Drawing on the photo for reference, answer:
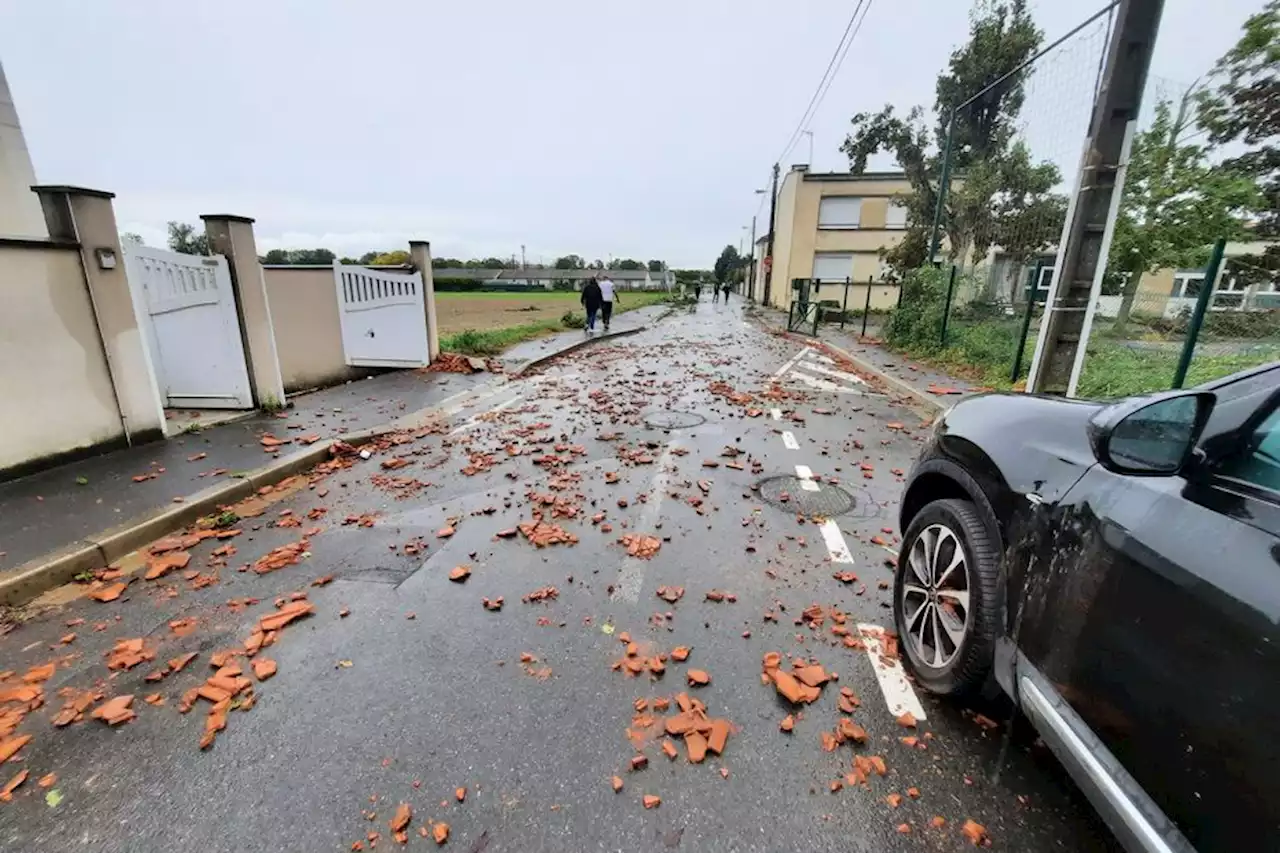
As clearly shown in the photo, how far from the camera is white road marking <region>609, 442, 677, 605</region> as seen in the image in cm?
346

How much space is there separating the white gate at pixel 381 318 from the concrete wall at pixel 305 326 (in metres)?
0.19

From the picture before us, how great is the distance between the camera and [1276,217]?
391 inches

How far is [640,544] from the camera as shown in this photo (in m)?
4.06

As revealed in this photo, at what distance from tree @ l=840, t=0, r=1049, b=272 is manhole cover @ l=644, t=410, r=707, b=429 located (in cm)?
968

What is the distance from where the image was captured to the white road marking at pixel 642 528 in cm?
346

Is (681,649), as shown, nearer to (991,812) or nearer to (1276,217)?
(991,812)

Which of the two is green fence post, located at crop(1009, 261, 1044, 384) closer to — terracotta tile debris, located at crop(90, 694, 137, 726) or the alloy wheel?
the alloy wheel

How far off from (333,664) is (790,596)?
258 cm

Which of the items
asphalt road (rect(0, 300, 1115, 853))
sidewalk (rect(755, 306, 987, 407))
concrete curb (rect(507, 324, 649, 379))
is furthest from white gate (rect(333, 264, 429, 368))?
sidewalk (rect(755, 306, 987, 407))

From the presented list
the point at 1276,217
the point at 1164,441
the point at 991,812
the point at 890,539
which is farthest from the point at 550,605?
the point at 1276,217

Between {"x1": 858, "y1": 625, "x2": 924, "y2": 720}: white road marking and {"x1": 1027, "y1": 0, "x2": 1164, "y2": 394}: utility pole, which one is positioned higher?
{"x1": 1027, "y1": 0, "x2": 1164, "y2": 394}: utility pole

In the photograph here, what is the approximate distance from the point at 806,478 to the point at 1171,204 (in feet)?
47.2

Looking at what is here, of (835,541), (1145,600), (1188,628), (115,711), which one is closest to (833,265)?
(835,541)

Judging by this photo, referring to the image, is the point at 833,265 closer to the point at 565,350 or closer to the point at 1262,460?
the point at 565,350
